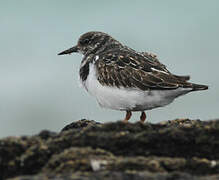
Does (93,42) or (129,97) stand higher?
(93,42)

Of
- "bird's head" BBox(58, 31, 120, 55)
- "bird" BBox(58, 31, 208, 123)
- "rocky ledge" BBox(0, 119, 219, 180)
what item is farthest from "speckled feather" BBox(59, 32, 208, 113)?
"rocky ledge" BBox(0, 119, 219, 180)

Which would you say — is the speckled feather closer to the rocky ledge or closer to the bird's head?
the bird's head

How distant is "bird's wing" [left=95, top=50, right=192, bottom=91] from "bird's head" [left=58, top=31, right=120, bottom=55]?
164cm

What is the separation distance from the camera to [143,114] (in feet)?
29.5

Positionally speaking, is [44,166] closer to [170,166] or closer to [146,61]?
[170,166]

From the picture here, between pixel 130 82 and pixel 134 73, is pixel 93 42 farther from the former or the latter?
pixel 130 82

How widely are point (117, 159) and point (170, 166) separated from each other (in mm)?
458

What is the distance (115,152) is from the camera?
13.5ft

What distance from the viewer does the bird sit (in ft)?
26.0

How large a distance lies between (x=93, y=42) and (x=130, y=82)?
280 cm

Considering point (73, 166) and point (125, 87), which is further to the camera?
point (125, 87)

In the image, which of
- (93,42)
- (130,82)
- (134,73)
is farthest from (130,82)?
(93,42)

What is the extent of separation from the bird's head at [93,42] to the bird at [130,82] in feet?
4.33

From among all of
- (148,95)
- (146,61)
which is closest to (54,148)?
(148,95)
